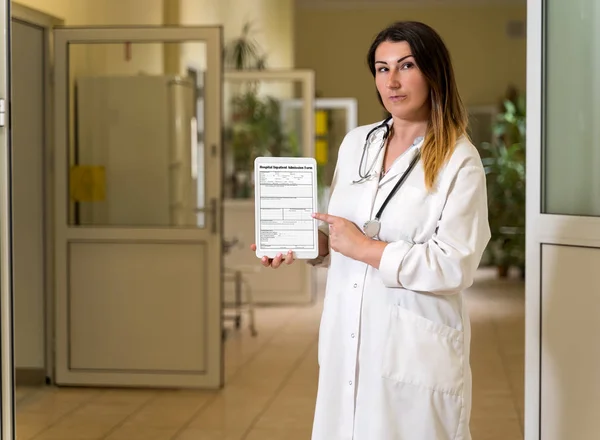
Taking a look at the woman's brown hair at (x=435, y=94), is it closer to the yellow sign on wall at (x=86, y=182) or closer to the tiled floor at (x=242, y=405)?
the tiled floor at (x=242, y=405)

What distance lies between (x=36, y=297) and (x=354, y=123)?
807 centimetres

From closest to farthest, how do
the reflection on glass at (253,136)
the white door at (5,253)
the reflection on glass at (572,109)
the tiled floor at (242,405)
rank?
the reflection on glass at (572,109) → the white door at (5,253) → the tiled floor at (242,405) → the reflection on glass at (253,136)

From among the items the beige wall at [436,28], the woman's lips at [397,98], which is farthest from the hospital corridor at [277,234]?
the beige wall at [436,28]

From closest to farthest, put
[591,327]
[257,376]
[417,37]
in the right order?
[417,37], [591,327], [257,376]

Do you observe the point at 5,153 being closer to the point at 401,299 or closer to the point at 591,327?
the point at 401,299

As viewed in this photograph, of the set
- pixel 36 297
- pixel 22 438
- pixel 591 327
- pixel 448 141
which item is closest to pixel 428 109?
pixel 448 141

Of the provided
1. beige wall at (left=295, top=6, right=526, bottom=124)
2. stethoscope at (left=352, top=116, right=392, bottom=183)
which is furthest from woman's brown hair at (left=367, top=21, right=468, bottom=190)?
beige wall at (left=295, top=6, right=526, bottom=124)

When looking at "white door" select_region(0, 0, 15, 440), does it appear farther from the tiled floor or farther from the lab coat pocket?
the lab coat pocket

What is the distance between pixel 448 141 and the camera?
2.33 meters

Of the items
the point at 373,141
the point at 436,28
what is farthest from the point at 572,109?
the point at 436,28

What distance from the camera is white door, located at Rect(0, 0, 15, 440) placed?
3.61m

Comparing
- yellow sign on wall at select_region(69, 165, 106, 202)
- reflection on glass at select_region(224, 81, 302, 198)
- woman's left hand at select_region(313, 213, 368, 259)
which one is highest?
reflection on glass at select_region(224, 81, 302, 198)

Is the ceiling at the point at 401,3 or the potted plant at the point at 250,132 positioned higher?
the ceiling at the point at 401,3

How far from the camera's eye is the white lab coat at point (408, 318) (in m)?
2.27
